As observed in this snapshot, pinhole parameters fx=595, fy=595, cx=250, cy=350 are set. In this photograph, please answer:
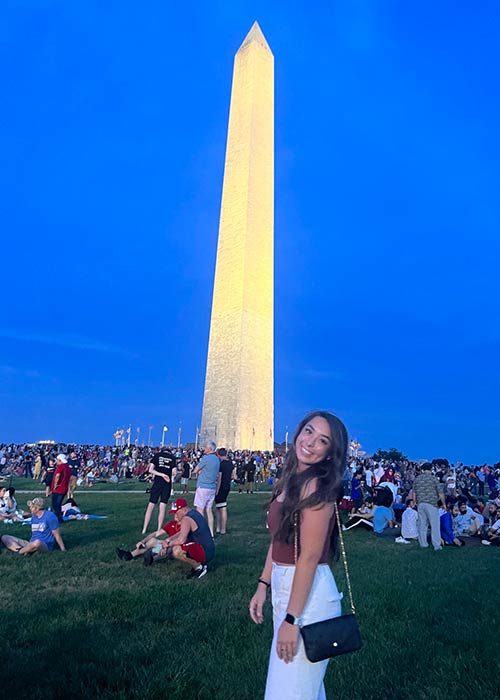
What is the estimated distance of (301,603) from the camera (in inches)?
91.5

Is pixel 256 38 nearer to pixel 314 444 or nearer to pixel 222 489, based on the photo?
pixel 222 489

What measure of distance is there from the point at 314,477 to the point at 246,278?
124ft

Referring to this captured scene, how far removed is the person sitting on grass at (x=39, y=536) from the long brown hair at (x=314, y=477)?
278 inches

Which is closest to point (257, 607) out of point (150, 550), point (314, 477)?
point (314, 477)

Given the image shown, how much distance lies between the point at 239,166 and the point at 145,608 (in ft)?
129

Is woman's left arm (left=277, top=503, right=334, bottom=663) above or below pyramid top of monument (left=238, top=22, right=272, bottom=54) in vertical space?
below

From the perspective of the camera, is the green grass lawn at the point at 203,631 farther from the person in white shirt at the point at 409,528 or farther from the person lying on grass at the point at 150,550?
the person in white shirt at the point at 409,528

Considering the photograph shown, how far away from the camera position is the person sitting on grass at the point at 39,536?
869 centimetres

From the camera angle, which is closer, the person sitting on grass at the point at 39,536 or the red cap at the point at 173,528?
the red cap at the point at 173,528

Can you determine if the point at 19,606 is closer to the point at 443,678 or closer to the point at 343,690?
the point at 343,690

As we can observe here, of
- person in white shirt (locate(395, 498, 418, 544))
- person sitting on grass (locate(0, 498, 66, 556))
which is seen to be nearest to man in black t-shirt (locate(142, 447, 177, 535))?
person sitting on grass (locate(0, 498, 66, 556))

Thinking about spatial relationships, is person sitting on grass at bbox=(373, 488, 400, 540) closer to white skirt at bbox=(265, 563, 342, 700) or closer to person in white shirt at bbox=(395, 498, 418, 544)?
person in white shirt at bbox=(395, 498, 418, 544)

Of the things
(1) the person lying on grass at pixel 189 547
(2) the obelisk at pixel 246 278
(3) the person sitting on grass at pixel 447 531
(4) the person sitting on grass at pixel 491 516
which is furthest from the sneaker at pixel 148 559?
(2) the obelisk at pixel 246 278

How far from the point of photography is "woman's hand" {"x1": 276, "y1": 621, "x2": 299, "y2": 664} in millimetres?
2307
